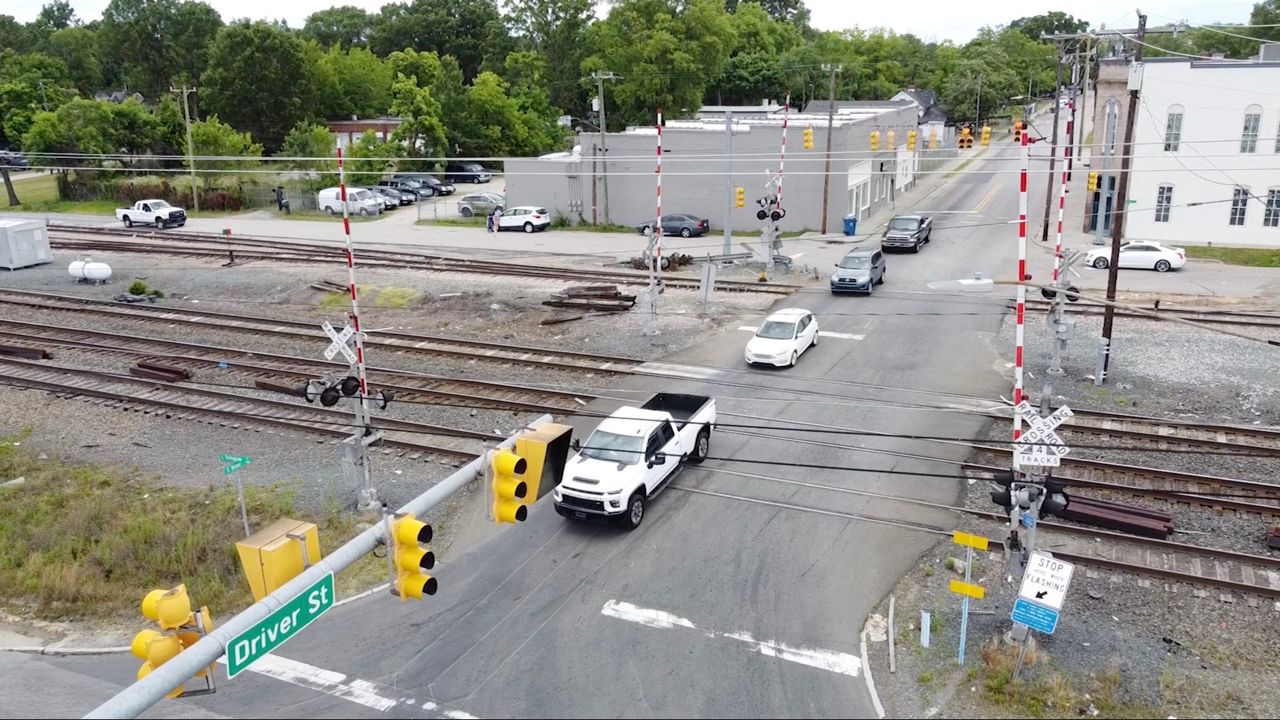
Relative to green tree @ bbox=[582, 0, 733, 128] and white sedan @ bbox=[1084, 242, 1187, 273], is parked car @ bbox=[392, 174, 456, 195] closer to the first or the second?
green tree @ bbox=[582, 0, 733, 128]

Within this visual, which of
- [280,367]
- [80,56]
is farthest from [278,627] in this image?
[80,56]

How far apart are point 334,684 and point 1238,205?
4209 cm

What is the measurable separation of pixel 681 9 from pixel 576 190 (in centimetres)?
2427

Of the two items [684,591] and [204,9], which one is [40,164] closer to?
[204,9]

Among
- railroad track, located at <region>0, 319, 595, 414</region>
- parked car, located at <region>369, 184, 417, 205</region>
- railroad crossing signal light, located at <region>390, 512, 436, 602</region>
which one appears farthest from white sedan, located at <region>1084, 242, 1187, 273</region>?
parked car, located at <region>369, 184, 417, 205</region>

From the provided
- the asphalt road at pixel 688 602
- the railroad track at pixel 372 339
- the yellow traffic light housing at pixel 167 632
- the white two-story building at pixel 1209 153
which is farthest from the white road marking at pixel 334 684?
the white two-story building at pixel 1209 153

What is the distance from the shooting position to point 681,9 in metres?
66.5

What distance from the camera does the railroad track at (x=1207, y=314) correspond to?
26906mm

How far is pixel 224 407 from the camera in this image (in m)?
22.4

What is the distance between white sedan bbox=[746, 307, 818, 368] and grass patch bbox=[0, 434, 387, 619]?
11566 millimetres

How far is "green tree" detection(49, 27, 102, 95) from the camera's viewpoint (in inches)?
4441

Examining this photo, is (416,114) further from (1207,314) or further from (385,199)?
(1207,314)

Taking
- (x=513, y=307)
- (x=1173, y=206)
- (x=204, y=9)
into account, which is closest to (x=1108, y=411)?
(x=513, y=307)

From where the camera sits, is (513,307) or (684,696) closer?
(684,696)
